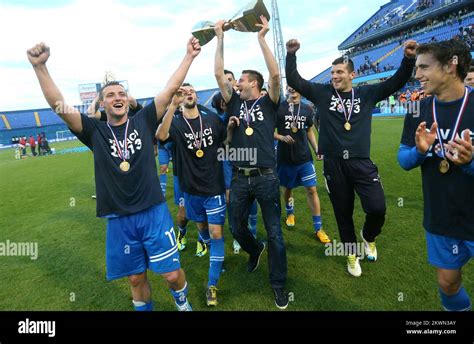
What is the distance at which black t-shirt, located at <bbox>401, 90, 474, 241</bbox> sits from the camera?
245cm

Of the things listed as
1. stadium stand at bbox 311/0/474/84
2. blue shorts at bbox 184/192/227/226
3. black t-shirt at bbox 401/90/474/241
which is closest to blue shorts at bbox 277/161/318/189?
blue shorts at bbox 184/192/227/226

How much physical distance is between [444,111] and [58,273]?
5.31m

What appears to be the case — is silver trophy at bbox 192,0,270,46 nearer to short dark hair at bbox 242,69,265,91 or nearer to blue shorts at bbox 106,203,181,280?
short dark hair at bbox 242,69,265,91

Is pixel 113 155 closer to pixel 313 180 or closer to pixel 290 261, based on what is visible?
pixel 290 261

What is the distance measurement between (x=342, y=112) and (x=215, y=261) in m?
2.42

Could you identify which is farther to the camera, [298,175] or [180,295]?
[298,175]

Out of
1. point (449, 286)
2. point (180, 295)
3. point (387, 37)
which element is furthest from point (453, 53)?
point (387, 37)

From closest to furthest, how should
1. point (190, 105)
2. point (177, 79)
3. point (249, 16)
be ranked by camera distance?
point (177, 79), point (249, 16), point (190, 105)

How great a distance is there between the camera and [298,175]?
5594mm

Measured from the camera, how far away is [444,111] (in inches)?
99.3

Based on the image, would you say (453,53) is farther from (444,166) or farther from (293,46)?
(293,46)

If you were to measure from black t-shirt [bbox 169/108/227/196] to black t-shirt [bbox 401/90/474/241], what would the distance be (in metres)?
2.27

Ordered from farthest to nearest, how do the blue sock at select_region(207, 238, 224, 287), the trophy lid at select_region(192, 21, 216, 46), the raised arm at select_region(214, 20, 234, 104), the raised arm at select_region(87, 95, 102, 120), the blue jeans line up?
the raised arm at select_region(87, 95, 102, 120), the blue sock at select_region(207, 238, 224, 287), the blue jeans, the raised arm at select_region(214, 20, 234, 104), the trophy lid at select_region(192, 21, 216, 46)
